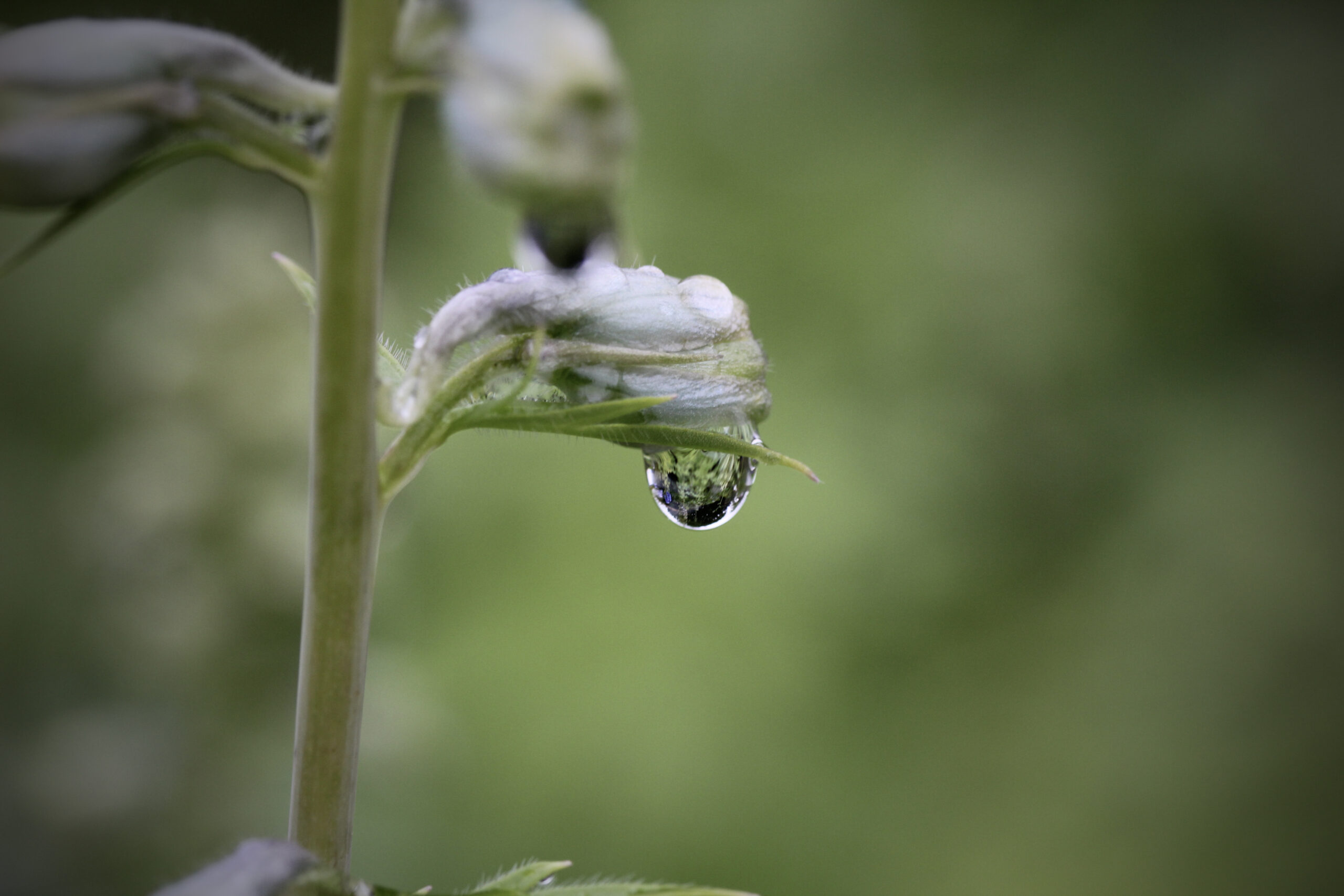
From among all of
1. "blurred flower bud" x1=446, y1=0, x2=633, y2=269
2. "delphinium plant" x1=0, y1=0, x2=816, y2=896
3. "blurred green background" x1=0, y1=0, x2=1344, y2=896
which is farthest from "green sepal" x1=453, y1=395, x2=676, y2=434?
"blurred green background" x1=0, y1=0, x2=1344, y2=896

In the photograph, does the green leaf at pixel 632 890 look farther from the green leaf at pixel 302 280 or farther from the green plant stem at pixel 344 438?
the green leaf at pixel 302 280

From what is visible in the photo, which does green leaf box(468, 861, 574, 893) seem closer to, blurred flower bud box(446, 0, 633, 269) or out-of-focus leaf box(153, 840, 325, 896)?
out-of-focus leaf box(153, 840, 325, 896)

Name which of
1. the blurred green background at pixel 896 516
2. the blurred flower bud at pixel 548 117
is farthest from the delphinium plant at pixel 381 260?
the blurred green background at pixel 896 516

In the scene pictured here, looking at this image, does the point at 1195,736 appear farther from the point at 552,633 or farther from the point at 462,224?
the point at 462,224

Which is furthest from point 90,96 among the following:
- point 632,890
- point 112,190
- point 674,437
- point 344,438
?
point 632,890

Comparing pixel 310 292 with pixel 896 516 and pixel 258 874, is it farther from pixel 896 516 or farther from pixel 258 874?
pixel 896 516

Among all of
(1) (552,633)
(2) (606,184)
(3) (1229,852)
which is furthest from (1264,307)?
(2) (606,184)
